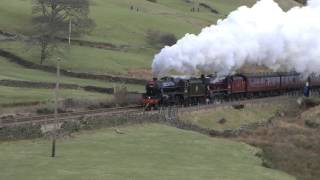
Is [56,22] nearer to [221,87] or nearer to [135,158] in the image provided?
[221,87]

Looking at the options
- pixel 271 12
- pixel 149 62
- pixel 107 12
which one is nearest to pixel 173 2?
pixel 107 12

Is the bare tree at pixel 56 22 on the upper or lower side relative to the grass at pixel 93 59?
upper

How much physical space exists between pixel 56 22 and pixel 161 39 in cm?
3072

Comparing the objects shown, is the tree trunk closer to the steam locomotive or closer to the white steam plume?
the steam locomotive

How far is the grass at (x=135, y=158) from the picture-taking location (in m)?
40.2

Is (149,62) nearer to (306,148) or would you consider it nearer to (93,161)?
(306,148)

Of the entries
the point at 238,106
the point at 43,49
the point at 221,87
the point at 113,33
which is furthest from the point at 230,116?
the point at 113,33

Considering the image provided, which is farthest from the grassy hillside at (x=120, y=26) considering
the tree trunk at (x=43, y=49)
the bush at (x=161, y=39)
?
the tree trunk at (x=43, y=49)

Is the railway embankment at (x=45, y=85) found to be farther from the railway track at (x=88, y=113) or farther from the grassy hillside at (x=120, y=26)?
the grassy hillside at (x=120, y=26)

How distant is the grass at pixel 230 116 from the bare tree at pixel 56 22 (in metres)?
40.9

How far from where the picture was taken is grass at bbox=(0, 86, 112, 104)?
68938 millimetres

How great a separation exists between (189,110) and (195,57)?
5462 millimetres

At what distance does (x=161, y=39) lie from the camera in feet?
426

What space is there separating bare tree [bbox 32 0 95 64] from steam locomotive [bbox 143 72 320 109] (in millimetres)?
36319
